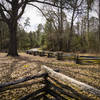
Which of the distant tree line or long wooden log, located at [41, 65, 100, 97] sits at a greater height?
the distant tree line

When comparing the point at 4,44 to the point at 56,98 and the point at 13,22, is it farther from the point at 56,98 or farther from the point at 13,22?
the point at 56,98

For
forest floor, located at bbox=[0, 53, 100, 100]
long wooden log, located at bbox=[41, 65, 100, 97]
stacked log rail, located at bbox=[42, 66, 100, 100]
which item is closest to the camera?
long wooden log, located at bbox=[41, 65, 100, 97]

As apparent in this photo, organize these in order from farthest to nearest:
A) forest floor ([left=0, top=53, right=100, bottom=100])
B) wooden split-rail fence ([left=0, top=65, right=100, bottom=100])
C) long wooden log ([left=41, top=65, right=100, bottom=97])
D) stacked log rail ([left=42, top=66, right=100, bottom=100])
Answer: forest floor ([left=0, top=53, right=100, bottom=100]) < wooden split-rail fence ([left=0, top=65, right=100, bottom=100]) < stacked log rail ([left=42, top=66, right=100, bottom=100]) < long wooden log ([left=41, top=65, right=100, bottom=97])

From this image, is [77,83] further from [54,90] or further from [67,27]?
[67,27]

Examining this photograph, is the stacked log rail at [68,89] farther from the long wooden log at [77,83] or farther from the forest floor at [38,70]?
the forest floor at [38,70]

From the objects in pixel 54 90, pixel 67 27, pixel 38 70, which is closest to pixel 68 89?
pixel 54 90

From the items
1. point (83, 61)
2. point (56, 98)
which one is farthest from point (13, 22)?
point (56, 98)

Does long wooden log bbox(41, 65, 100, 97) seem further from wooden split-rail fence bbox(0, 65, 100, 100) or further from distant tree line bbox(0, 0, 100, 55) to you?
distant tree line bbox(0, 0, 100, 55)

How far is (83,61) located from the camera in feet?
28.2

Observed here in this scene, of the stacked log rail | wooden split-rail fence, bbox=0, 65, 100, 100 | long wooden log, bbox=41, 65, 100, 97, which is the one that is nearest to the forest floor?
wooden split-rail fence, bbox=0, 65, 100, 100

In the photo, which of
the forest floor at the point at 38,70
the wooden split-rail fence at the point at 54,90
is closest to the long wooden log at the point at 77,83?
the wooden split-rail fence at the point at 54,90

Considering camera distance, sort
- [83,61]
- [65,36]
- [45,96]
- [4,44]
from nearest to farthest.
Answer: [45,96] → [83,61] → [65,36] → [4,44]

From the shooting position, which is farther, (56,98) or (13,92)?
(13,92)

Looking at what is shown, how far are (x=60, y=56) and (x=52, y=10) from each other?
556 centimetres
